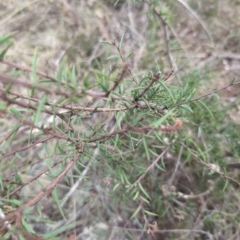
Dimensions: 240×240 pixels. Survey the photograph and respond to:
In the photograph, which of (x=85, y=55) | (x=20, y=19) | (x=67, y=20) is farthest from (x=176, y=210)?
(x=20, y=19)

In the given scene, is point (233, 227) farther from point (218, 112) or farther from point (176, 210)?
point (218, 112)

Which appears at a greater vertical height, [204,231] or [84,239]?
[204,231]

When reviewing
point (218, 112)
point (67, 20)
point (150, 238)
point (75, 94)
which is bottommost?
point (150, 238)

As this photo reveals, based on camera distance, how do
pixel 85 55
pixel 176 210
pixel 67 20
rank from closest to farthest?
pixel 176 210 < pixel 85 55 < pixel 67 20

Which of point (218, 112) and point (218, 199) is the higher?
point (218, 112)

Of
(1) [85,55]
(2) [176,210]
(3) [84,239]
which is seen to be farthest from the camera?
(1) [85,55]

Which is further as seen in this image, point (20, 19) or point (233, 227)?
point (20, 19)

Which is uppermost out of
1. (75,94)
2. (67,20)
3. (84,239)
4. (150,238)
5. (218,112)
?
(75,94)

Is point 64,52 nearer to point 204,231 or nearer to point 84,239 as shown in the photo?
point 84,239

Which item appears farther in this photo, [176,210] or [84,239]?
[84,239]

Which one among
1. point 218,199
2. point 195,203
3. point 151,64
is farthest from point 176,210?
point 151,64
